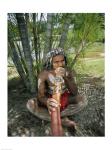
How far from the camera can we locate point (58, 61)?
143 inches

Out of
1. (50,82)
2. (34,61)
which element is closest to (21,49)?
(34,61)

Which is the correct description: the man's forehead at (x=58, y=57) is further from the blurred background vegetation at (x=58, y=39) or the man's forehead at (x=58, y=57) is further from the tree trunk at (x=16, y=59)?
the tree trunk at (x=16, y=59)

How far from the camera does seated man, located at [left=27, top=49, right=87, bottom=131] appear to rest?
3627 millimetres

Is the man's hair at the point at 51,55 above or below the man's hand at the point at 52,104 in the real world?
above

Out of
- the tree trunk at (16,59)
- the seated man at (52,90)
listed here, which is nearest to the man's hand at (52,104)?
the seated man at (52,90)

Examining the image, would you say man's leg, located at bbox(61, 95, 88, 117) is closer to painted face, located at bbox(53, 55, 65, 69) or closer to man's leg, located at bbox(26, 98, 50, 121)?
man's leg, located at bbox(26, 98, 50, 121)

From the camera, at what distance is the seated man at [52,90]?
11.9 ft

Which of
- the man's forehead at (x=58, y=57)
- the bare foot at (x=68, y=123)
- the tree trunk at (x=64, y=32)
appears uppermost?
the tree trunk at (x=64, y=32)

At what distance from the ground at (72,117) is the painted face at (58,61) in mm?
231

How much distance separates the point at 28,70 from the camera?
367 cm
